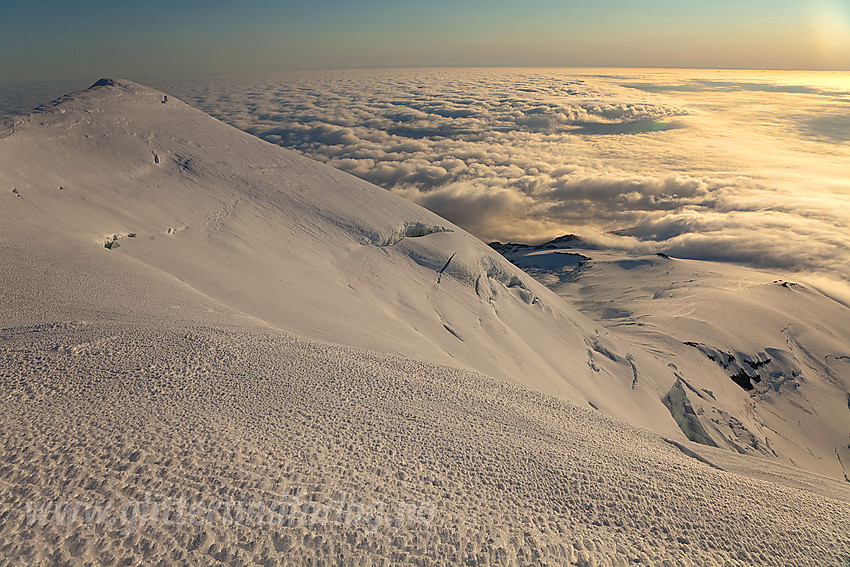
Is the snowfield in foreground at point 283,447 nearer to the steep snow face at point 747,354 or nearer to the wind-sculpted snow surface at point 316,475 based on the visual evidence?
the wind-sculpted snow surface at point 316,475

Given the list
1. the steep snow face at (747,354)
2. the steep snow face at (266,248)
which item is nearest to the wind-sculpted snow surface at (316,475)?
the steep snow face at (266,248)

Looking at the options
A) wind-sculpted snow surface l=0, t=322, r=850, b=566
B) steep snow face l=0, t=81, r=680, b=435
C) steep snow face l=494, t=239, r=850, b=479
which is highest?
wind-sculpted snow surface l=0, t=322, r=850, b=566

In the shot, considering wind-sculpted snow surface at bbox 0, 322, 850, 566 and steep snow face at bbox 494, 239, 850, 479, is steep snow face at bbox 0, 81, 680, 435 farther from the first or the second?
steep snow face at bbox 494, 239, 850, 479

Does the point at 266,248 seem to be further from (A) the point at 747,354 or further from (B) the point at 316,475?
(A) the point at 747,354

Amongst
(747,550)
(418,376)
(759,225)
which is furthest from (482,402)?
(759,225)

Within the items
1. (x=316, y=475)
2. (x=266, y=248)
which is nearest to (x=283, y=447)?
(x=316, y=475)

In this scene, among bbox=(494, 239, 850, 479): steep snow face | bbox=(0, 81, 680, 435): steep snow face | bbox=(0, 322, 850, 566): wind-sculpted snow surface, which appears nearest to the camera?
bbox=(0, 322, 850, 566): wind-sculpted snow surface

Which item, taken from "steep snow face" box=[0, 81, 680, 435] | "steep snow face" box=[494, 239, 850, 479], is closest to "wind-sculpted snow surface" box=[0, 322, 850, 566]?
"steep snow face" box=[0, 81, 680, 435]
